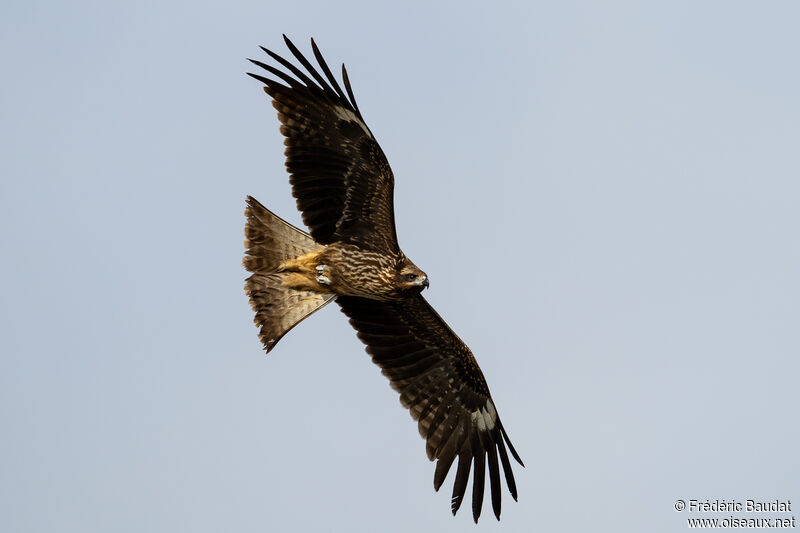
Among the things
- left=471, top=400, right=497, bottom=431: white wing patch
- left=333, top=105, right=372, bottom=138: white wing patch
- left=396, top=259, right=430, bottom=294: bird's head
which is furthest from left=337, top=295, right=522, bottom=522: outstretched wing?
left=333, top=105, right=372, bottom=138: white wing patch

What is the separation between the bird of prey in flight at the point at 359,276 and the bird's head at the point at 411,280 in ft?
0.03

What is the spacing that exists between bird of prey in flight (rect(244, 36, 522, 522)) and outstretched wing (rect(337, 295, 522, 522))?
1 cm

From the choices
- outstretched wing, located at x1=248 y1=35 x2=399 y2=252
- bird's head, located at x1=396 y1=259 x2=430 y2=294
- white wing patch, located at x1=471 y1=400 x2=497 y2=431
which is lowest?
white wing patch, located at x1=471 y1=400 x2=497 y2=431

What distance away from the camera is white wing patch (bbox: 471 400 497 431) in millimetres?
13648

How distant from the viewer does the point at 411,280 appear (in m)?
12.1

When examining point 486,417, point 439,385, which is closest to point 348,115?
point 439,385

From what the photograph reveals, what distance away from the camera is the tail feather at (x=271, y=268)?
12461 mm

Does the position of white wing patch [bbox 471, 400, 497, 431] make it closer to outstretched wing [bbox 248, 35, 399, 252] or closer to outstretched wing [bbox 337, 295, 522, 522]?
outstretched wing [bbox 337, 295, 522, 522]

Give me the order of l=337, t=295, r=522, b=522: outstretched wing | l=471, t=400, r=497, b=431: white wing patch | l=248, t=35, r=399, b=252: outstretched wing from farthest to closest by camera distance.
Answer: l=471, t=400, r=497, b=431: white wing patch < l=337, t=295, r=522, b=522: outstretched wing < l=248, t=35, r=399, b=252: outstretched wing

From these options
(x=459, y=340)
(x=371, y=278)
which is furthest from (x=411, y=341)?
(x=371, y=278)

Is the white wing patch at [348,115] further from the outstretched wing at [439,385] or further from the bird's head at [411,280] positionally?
the outstretched wing at [439,385]

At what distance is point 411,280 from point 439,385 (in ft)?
6.77

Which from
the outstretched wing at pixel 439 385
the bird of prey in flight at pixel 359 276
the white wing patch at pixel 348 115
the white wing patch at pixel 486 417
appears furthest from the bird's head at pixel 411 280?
the white wing patch at pixel 486 417

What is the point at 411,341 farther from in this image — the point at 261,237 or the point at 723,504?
the point at 723,504
